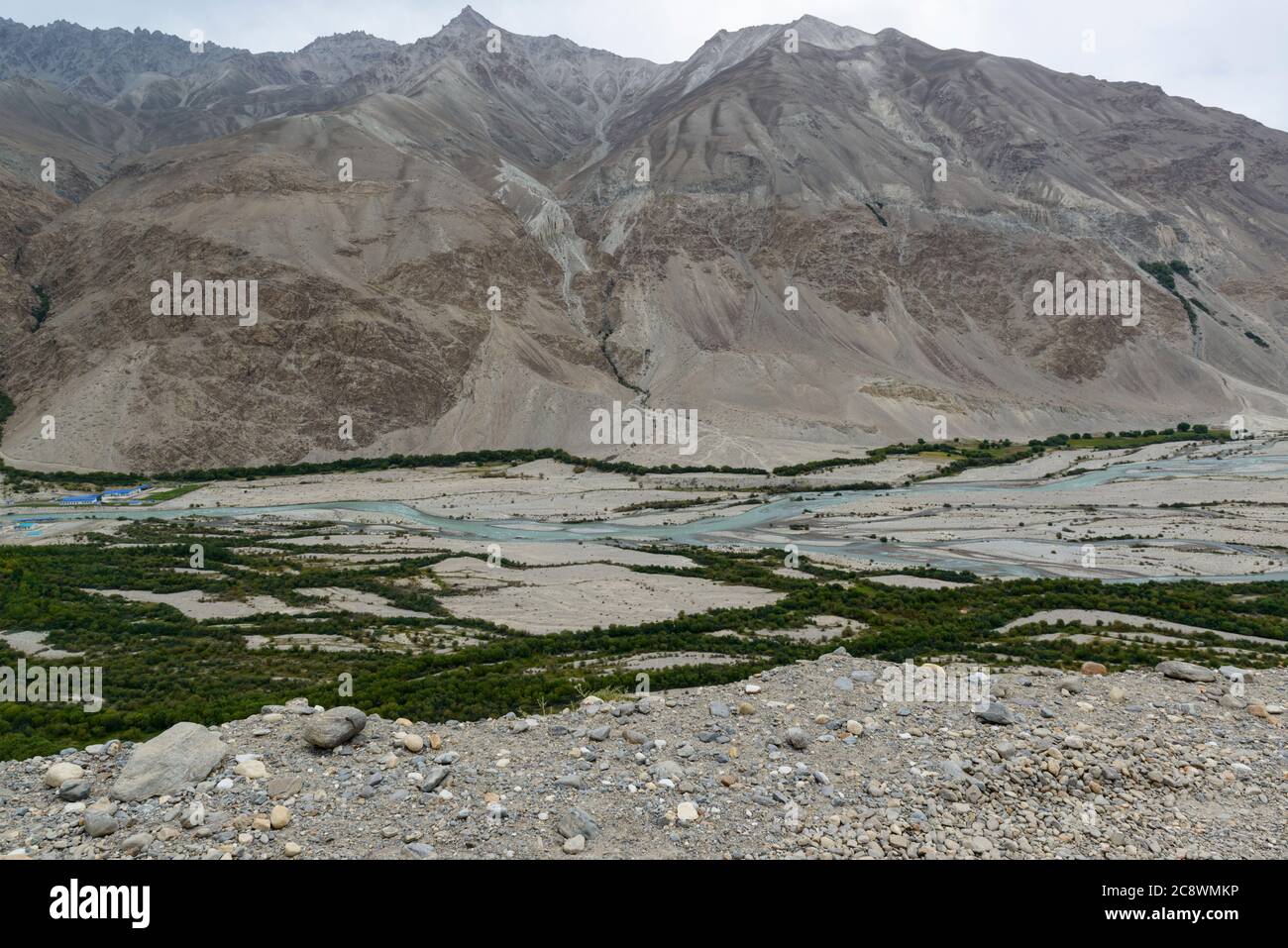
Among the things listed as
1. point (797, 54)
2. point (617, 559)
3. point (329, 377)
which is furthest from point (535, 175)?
point (617, 559)

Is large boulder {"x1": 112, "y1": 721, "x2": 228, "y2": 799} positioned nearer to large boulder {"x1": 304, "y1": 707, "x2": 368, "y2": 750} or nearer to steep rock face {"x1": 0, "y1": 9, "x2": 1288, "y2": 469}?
large boulder {"x1": 304, "y1": 707, "x2": 368, "y2": 750}

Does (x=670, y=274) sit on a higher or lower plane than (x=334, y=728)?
higher

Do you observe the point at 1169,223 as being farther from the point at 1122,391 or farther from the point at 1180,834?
the point at 1180,834

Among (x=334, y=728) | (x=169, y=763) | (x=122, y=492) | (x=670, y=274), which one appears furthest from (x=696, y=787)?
(x=670, y=274)

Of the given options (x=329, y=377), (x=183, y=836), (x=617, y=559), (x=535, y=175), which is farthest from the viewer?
(x=535, y=175)

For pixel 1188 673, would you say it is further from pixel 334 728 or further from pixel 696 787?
pixel 334 728

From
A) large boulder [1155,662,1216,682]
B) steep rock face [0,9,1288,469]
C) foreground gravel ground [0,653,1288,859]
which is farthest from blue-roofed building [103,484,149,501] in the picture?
large boulder [1155,662,1216,682]
